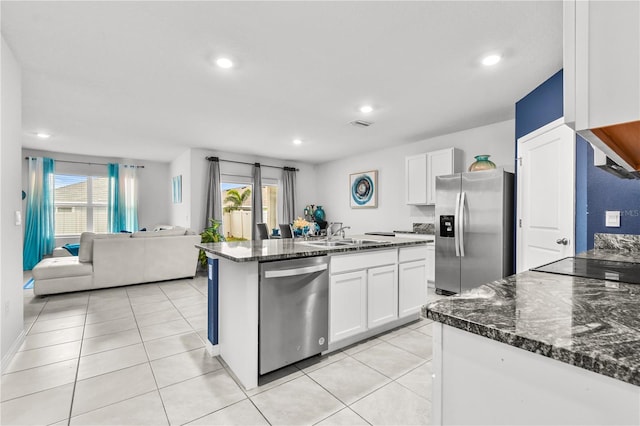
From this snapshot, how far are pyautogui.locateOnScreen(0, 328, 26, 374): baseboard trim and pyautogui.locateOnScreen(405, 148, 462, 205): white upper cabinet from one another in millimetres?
5022

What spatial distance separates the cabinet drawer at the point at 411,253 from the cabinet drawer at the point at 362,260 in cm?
9

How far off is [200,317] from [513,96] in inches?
167

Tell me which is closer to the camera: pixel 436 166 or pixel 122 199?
pixel 436 166

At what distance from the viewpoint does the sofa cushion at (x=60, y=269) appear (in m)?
3.98

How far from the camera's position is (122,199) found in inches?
281

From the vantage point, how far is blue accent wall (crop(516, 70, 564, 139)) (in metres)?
2.78

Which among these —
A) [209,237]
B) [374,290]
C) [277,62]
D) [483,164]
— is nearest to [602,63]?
[374,290]

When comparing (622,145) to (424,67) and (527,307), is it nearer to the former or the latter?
(527,307)

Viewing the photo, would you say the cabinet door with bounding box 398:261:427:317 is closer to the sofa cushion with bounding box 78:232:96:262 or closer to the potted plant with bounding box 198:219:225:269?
the potted plant with bounding box 198:219:225:269

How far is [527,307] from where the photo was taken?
2.69ft

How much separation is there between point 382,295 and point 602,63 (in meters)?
2.53

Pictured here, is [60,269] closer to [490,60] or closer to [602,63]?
[602,63]

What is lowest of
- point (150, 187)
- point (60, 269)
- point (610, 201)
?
point (60, 269)

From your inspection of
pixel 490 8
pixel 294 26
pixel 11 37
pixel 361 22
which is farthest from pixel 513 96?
pixel 11 37
